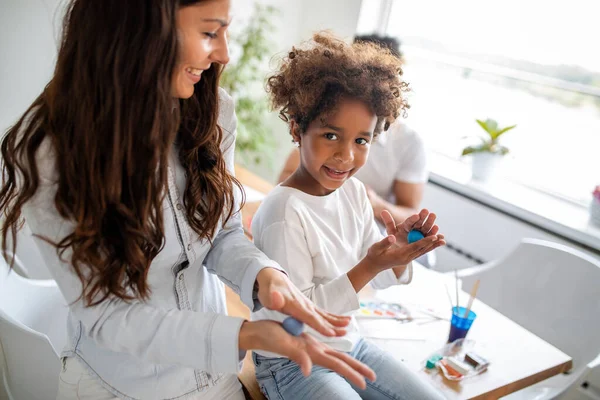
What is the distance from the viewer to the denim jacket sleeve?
3.23 feet

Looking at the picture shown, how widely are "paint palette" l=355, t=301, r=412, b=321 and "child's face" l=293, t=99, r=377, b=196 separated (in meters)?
0.37

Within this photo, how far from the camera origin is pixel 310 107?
4.15ft

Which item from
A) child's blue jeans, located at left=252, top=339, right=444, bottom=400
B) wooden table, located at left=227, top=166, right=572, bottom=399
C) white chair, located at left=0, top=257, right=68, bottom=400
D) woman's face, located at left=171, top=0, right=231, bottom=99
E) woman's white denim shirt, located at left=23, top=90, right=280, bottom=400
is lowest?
white chair, located at left=0, top=257, right=68, bottom=400

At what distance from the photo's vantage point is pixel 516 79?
290cm

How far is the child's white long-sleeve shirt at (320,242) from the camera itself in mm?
1106

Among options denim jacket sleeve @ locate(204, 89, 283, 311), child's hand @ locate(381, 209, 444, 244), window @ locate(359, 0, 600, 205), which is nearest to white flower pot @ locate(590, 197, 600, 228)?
window @ locate(359, 0, 600, 205)

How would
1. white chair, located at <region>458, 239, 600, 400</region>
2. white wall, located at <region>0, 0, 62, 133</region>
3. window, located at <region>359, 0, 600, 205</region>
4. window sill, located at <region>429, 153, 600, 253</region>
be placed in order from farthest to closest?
window, located at <region>359, 0, 600, 205</region>
window sill, located at <region>429, 153, 600, 253</region>
white wall, located at <region>0, 0, 62, 133</region>
white chair, located at <region>458, 239, 600, 400</region>

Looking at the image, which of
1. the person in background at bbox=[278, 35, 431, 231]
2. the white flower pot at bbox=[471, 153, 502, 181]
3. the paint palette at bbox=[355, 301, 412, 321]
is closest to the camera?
the paint palette at bbox=[355, 301, 412, 321]

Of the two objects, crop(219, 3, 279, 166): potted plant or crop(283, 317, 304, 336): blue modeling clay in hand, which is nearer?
crop(283, 317, 304, 336): blue modeling clay in hand

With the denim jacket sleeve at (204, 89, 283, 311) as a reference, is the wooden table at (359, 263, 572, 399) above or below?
below

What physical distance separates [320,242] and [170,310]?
1.39 ft

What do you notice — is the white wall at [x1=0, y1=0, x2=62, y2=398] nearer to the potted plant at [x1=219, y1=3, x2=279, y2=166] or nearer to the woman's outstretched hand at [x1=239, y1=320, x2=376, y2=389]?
the potted plant at [x1=219, y1=3, x2=279, y2=166]

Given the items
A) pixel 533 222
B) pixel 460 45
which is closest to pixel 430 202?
pixel 533 222

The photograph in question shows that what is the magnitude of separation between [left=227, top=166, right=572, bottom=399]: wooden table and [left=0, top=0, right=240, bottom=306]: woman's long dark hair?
1.64ft
